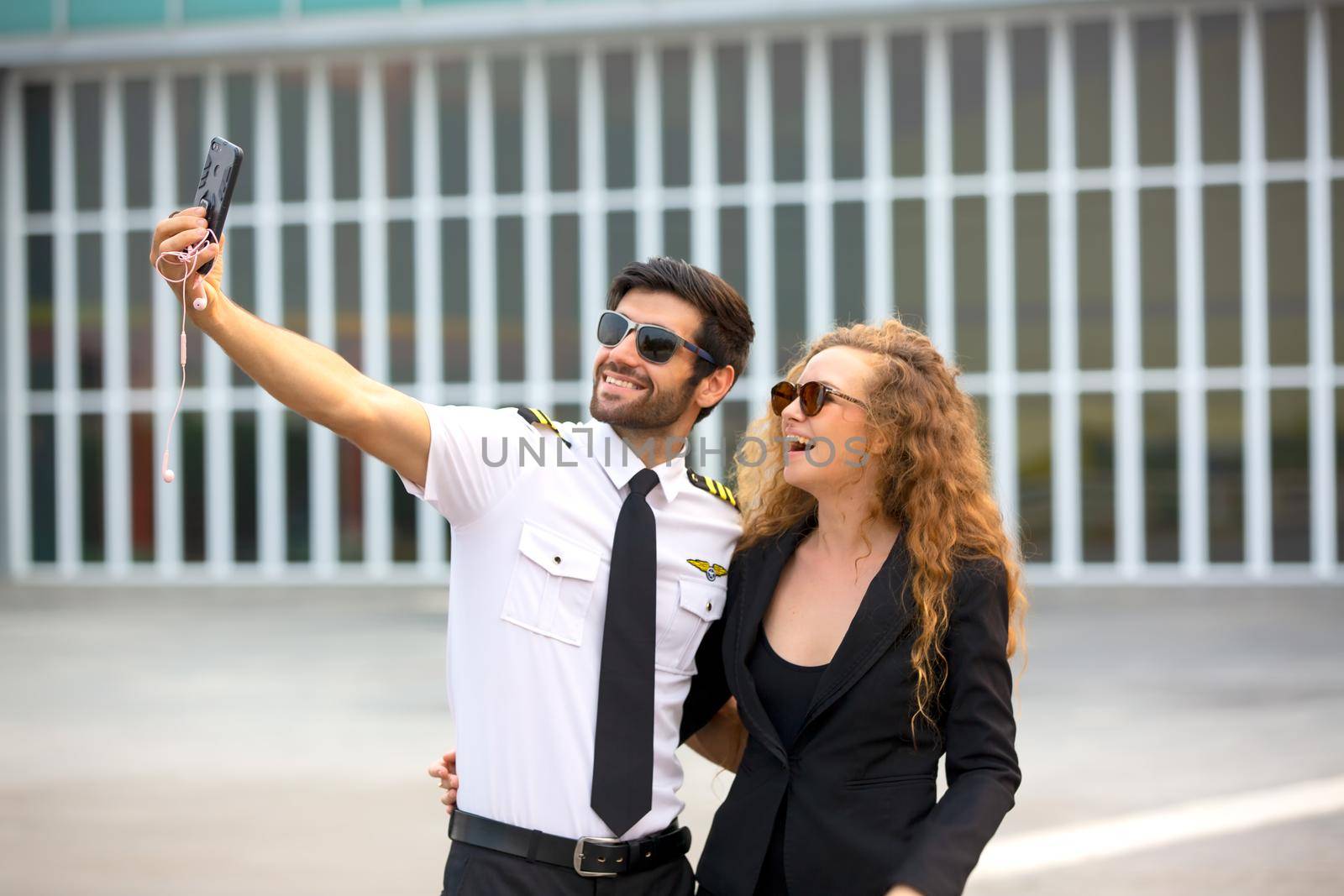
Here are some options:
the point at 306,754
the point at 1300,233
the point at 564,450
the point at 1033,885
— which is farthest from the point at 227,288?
the point at 564,450

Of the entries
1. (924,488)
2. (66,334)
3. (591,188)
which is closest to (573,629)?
(924,488)

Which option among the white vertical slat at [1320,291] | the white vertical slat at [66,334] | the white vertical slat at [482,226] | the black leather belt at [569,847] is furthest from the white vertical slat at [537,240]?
the black leather belt at [569,847]

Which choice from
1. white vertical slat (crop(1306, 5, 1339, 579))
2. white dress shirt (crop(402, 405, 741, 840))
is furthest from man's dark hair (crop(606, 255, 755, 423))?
white vertical slat (crop(1306, 5, 1339, 579))

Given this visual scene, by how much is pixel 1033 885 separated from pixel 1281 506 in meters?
12.9

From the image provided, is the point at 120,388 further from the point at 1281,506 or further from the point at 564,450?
the point at 564,450

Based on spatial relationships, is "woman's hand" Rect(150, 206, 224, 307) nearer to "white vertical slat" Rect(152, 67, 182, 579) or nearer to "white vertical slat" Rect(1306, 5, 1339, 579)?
"white vertical slat" Rect(1306, 5, 1339, 579)

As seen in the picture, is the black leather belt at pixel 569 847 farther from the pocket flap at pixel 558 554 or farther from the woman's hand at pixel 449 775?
the pocket flap at pixel 558 554

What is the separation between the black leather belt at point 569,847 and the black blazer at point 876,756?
0.54ft

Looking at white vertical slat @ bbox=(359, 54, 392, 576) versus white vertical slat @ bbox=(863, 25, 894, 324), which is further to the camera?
white vertical slat @ bbox=(359, 54, 392, 576)

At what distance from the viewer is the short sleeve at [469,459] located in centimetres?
246

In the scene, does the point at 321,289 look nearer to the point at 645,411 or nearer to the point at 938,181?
the point at 938,181

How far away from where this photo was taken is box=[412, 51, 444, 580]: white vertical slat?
59.7ft

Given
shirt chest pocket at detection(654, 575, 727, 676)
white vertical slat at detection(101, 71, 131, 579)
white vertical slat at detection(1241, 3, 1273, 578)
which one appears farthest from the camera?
white vertical slat at detection(101, 71, 131, 579)

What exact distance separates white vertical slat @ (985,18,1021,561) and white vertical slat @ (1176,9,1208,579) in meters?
2.04
